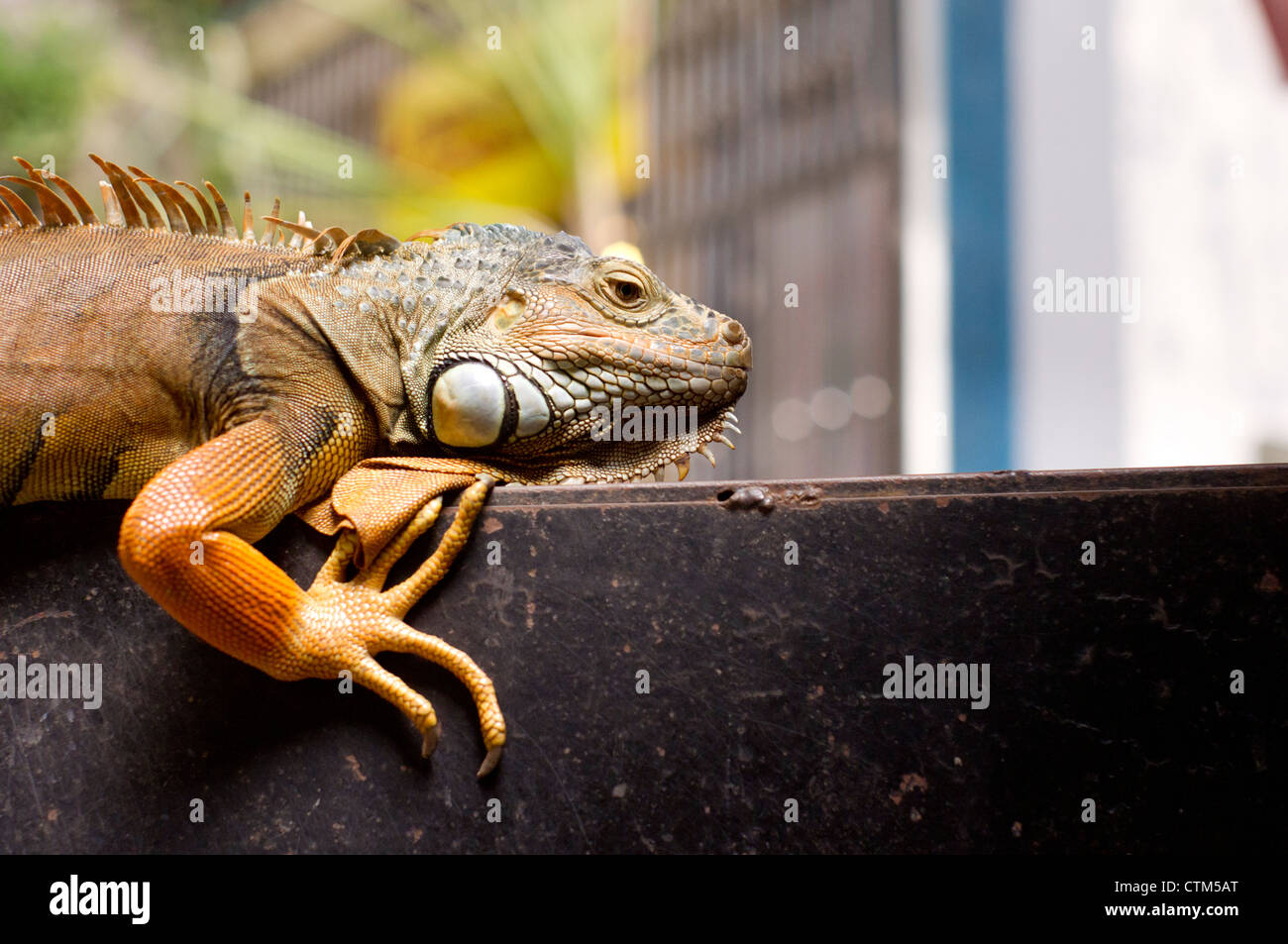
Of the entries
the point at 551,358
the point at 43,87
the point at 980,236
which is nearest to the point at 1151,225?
the point at 980,236

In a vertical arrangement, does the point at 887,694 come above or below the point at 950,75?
below

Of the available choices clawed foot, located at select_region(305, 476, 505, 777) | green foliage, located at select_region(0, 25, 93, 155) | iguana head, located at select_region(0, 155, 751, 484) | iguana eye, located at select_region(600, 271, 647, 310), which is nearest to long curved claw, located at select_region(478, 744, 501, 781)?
clawed foot, located at select_region(305, 476, 505, 777)

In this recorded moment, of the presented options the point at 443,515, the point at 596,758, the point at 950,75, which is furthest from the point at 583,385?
the point at 950,75

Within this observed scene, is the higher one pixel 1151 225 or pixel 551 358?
pixel 1151 225

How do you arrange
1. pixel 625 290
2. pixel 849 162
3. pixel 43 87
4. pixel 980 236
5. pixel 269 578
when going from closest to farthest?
pixel 269 578 < pixel 625 290 < pixel 43 87 < pixel 980 236 < pixel 849 162

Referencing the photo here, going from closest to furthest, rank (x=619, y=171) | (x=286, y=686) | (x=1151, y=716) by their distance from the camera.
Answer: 1. (x=1151, y=716)
2. (x=286, y=686)
3. (x=619, y=171)

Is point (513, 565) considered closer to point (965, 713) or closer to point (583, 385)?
point (583, 385)

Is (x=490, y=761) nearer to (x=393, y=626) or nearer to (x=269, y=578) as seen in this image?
(x=393, y=626)

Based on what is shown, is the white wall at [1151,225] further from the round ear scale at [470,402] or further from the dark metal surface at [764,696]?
the round ear scale at [470,402]
